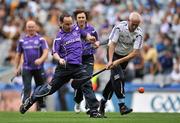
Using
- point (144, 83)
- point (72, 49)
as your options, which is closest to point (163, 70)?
point (144, 83)

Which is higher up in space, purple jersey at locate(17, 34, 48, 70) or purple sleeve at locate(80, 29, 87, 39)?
purple sleeve at locate(80, 29, 87, 39)

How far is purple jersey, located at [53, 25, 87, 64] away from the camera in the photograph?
17.0 m

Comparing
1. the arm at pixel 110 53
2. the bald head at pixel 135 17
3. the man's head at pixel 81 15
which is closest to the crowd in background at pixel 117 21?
the man's head at pixel 81 15

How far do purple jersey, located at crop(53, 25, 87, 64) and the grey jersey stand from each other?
0.97 meters

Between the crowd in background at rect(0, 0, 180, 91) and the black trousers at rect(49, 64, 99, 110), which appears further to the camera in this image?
the crowd in background at rect(0, 0, 180, 91)

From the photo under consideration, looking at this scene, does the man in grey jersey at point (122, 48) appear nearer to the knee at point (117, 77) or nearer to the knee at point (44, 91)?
the knee at point (117, 77)

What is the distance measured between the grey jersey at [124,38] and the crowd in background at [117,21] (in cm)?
812

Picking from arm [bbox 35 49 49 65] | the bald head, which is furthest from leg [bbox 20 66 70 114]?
arm [bbox 35 49 49 65]

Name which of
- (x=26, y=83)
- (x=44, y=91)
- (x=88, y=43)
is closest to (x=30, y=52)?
(x=26, y=83)

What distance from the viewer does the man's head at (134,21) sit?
1702 cm

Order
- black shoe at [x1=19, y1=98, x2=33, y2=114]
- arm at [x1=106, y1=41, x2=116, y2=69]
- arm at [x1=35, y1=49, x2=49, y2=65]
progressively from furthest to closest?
arm at [x1=35, y1=49, x2=49, y2=65] → black shoe at [x1=19, y1=98, x2=33, y2=114] → arm at [x1=106, y1=41, x2=116, y2=69]

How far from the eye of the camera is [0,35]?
3138 cm

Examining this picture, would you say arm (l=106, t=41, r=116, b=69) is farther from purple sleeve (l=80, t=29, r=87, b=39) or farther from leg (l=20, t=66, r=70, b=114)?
purple sleeve (l=80, t=29, r=87, b=39)

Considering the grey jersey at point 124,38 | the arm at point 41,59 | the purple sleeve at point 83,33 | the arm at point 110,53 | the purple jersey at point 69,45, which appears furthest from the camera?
the arm at point 41,59
